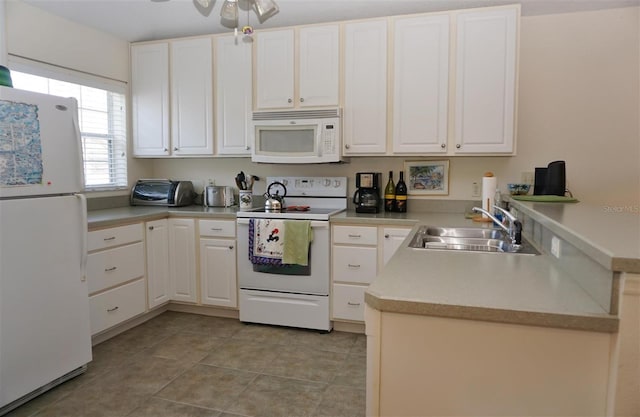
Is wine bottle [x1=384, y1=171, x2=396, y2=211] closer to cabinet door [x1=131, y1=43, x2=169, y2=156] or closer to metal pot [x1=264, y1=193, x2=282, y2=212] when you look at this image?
metal pot [x1=264, y1=193, x2=282, y2=212]

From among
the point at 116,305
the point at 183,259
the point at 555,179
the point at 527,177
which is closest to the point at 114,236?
the point at 116,305

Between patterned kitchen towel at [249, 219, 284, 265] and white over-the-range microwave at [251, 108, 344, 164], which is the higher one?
white over-the-range microwave at [251, 108, 344, 164]

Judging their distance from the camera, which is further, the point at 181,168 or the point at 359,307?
the point at 181,168

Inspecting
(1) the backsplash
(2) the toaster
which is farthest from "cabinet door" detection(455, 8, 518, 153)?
(2) the toaster

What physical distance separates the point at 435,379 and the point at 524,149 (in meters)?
2.57

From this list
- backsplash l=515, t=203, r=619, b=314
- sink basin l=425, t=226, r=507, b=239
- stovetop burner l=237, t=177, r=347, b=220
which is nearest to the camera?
backsplash l=515, t=203, r=619, b=314

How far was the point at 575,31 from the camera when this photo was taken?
3.06 metres

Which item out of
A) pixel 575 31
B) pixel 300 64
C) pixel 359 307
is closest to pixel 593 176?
pixel 575 31

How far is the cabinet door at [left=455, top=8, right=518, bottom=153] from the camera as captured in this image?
2.90m

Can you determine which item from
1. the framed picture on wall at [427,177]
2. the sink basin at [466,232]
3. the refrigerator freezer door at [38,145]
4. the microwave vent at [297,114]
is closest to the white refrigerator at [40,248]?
the refrigerator freezer door at [38,145]

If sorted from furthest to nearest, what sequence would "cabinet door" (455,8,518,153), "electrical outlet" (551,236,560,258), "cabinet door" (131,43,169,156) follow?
1. "cabinet door" (131,43,169,156)
2. "cabinet door" (455,8,518,153)
3. "electrical outlet" (551,236,560,258)

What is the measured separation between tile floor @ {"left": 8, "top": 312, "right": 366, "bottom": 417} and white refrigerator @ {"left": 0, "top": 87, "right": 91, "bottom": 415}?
0.19 m

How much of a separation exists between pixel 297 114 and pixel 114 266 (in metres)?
1.73

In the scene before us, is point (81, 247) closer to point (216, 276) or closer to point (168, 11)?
point (216, 276)
